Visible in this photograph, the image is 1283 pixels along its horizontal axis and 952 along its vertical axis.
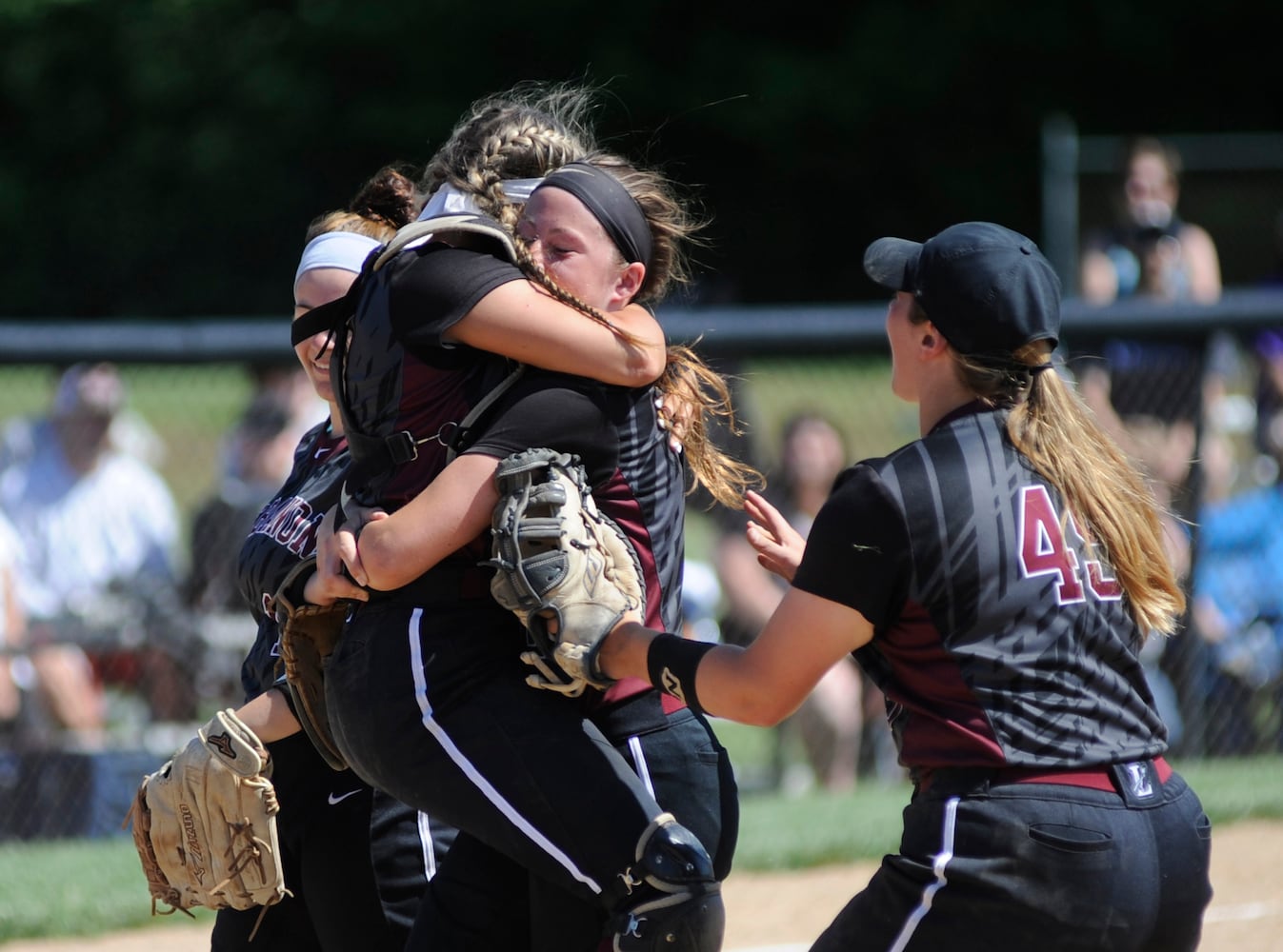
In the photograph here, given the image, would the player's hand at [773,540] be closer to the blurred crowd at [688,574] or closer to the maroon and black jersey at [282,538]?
the maroon and black jersey at [282,538]

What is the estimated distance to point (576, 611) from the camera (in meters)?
2.36

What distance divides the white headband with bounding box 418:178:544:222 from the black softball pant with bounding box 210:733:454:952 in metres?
1.10

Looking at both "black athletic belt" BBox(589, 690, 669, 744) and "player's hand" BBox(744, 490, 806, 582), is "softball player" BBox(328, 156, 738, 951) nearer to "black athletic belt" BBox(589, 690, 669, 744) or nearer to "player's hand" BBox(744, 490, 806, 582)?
"black athletic belt" BBox(589, 690, 669, 744)

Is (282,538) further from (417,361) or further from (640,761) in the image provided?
(640,761)

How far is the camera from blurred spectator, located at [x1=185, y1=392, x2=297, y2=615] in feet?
21.0

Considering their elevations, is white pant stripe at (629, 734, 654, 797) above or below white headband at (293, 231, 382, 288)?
below

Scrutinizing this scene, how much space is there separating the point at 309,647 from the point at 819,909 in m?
2.53

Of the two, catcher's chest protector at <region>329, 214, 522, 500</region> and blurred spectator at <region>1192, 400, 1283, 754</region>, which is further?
blurred spectator at <region>1192, 400, 1283, 754</region>

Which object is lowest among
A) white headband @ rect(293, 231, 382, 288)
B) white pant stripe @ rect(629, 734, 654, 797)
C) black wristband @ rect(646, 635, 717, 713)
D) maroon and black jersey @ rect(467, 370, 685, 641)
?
white pant stripe @ rect(629, 734, 654, 797)

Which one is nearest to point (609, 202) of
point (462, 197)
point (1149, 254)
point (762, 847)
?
point (462, 197)

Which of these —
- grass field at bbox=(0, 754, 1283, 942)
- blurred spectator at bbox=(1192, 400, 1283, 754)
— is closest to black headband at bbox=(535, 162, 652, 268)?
grass field at bbox=(0, 754, 1283, 942)

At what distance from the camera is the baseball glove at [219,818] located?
9.21 ft

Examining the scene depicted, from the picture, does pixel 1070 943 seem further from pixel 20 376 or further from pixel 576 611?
pixel 20 376

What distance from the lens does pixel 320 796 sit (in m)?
3.04
